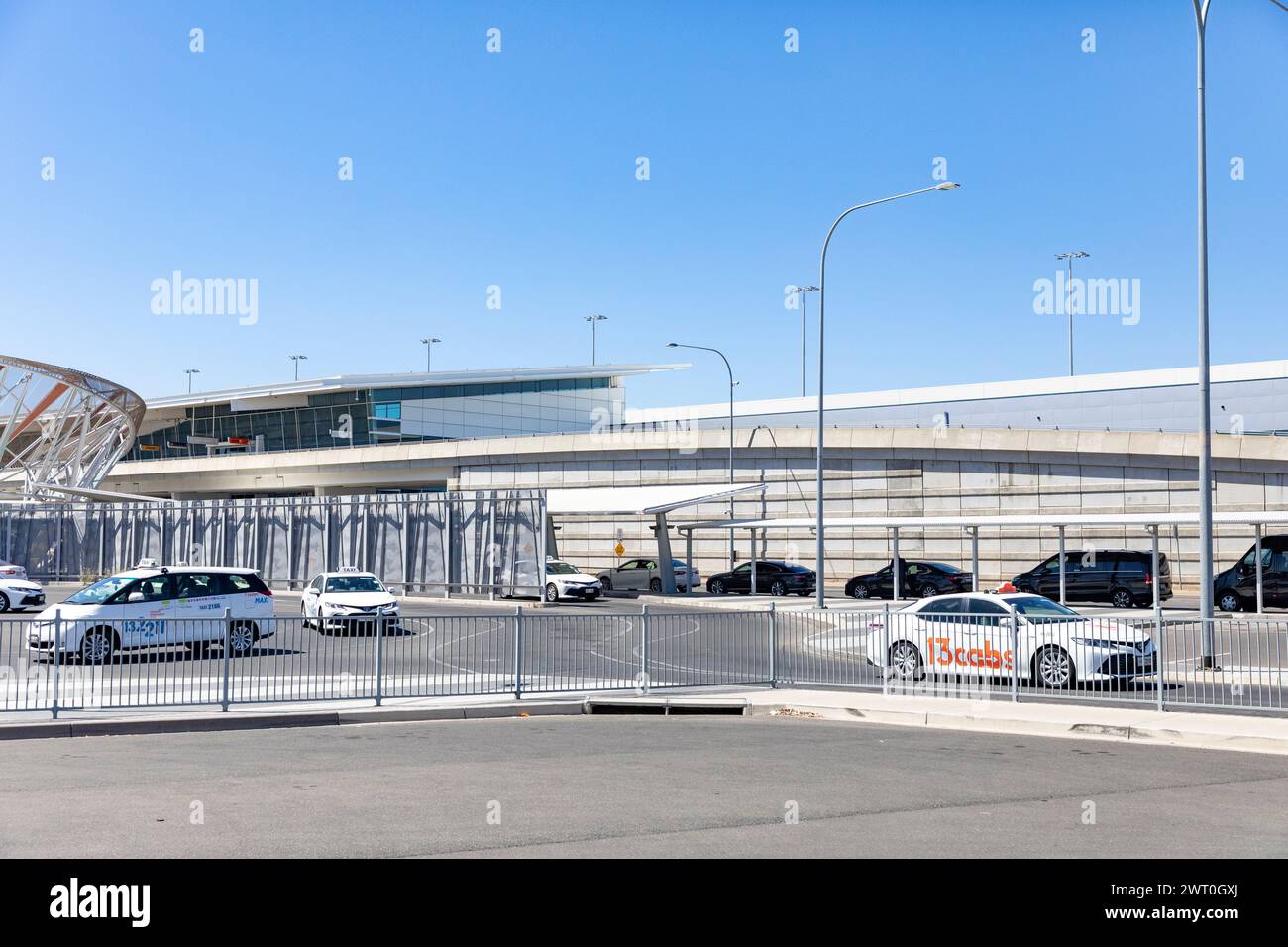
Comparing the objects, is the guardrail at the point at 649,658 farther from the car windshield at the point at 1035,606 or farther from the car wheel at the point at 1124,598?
the car wheel at the point at 1124,598

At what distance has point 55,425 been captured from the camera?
2788 inches

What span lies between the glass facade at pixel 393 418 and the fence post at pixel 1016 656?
235 ft

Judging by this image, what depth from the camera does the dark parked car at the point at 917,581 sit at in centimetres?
4609

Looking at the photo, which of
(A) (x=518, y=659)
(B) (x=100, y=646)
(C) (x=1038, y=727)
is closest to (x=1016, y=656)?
(C) (x=1038, y=727)

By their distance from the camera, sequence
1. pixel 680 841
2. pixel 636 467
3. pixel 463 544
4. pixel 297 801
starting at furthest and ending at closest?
1. pixel 636 467
2. pixel 463 544
3. pixel 297 801
4. pixel 680 841

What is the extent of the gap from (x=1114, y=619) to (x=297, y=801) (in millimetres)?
11453

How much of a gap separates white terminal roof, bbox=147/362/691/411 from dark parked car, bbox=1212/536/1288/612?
5922 centimetres

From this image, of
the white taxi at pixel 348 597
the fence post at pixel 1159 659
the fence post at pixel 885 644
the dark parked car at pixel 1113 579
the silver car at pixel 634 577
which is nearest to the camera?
the fence post at pixel 1159 659

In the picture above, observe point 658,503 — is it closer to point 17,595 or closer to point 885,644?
point 17,595

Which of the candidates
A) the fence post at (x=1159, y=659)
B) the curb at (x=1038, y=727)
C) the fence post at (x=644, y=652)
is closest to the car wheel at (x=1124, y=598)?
the fence post at (x=1159, y=659)

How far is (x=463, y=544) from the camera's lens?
1709 inches

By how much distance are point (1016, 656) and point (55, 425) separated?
6622cm
